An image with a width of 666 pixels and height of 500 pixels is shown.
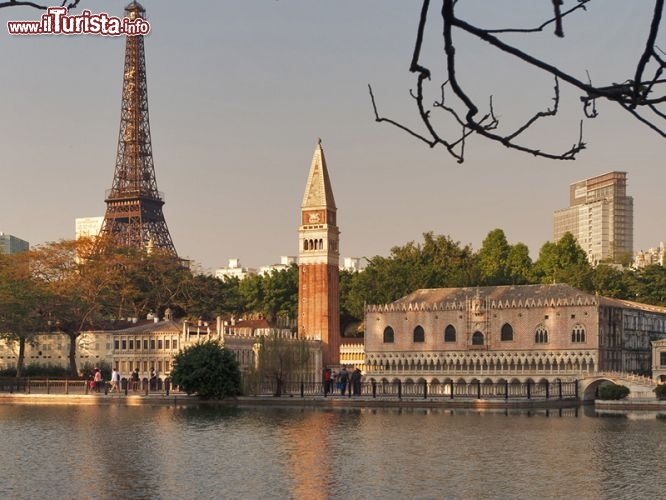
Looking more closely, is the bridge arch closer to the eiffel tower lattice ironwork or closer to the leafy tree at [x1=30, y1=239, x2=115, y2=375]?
the leafy tree at [x1=30, y1=239, x2=115, y2=375]

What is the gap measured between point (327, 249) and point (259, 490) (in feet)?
246

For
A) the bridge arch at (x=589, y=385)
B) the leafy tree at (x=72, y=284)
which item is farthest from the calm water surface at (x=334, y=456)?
the leafy tree at (x=72, y=284)

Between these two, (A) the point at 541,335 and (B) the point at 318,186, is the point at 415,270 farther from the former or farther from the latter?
(A) the point at 541,335

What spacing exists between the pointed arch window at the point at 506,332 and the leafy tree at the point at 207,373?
24114mm

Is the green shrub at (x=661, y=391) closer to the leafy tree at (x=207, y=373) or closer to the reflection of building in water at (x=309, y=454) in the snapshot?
the reflection of building in water at (x=309, y=454)

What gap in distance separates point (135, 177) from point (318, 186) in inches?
1248

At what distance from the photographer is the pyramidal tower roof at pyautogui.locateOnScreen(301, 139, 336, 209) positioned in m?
105

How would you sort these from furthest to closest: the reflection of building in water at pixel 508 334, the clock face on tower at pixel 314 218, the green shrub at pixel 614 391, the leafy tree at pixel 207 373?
the clock face on tower at pixel 314 218, the reflection of building in water at pixel 508 334, the green shrub at pixel 614 391, the leafy tree at pixel 207 373

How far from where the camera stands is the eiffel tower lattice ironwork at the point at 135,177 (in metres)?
127

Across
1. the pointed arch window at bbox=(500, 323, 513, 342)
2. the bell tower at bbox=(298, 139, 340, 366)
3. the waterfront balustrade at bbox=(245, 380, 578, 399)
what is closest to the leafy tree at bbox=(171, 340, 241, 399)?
the waterfront balustrade at bbox=(245, 380, 578, 399)

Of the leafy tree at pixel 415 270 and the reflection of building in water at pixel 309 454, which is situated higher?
the leafy tree at pixel 415 270

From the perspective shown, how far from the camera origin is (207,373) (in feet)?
207

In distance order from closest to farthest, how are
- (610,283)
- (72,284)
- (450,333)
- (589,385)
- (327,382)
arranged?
(327,382)
(589,385)
(450,333)
(72,284)
(610,283)

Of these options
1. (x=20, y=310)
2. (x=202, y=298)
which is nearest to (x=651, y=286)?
(x=202, y=298)
